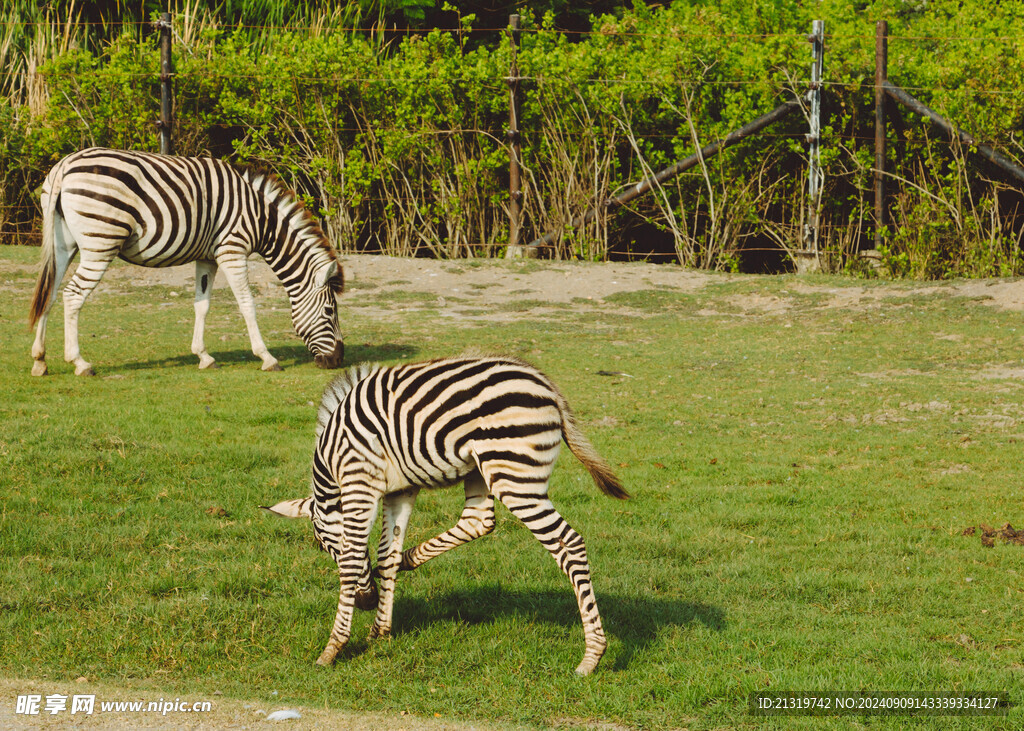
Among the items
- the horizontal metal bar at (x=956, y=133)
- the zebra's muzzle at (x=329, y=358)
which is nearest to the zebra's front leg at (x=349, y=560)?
the zebra's muzzle at (x=329, y=358)

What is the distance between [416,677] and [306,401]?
5680mm

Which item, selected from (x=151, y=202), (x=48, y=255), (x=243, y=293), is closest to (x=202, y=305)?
(x=243, y=293)

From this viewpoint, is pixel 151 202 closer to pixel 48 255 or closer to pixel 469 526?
pixel 48 255

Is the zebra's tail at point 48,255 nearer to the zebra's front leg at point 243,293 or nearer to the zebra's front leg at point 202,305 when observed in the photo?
the zebra's front leg at point 202,305

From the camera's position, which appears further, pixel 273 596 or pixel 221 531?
pixel 221 531

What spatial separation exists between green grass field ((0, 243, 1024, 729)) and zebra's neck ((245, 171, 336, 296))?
43.3 inches

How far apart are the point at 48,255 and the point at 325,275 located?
277 centimetres

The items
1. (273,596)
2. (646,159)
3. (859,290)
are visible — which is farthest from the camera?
(646,159)

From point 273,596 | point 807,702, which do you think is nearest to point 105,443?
point 273,596

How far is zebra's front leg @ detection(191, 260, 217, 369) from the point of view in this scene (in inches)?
486

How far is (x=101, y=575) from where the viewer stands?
6.53 metres

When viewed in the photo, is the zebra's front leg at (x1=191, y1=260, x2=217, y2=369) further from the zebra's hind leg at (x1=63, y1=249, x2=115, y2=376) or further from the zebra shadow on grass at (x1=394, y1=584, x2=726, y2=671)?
the zebra shadow on grass at (x1=394, y1=584, x2=726, y2=671)

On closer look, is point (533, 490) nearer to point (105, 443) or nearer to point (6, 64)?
point (105, 443)

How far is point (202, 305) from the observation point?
12578 millimetres
